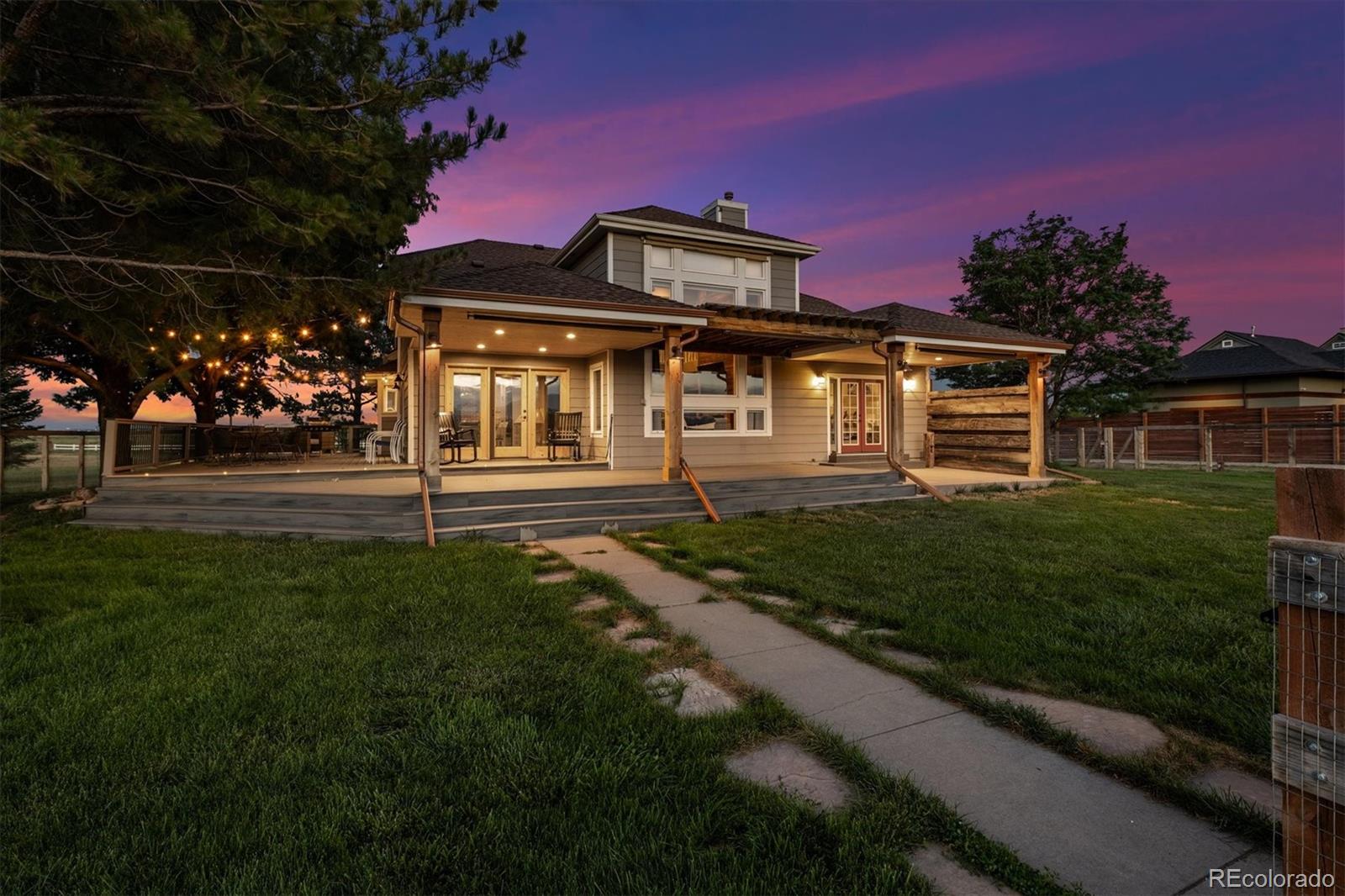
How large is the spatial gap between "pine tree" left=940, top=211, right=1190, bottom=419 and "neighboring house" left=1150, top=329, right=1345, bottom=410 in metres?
2.27

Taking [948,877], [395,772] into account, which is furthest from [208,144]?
[948,877]

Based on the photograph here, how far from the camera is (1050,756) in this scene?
2232mm

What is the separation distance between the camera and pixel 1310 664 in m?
1.22

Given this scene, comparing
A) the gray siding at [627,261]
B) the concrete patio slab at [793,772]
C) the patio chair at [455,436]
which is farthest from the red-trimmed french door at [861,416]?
the concrete patio slab at [793,772]

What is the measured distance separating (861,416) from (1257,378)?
1986cm

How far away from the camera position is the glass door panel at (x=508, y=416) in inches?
471

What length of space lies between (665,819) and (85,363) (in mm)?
20935

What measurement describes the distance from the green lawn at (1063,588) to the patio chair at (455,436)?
5376 millimetres

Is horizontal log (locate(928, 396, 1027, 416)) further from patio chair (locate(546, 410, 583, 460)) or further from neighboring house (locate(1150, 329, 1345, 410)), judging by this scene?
neighboring house (locate(1150, 329, 1345, 410))

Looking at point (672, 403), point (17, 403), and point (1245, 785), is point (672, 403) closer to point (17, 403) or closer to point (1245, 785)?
point (1245, 785)

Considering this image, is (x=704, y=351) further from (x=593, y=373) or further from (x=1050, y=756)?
(x=1050, y=756)

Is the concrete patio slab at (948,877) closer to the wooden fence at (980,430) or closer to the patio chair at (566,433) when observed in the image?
the patio chair at (566,433)

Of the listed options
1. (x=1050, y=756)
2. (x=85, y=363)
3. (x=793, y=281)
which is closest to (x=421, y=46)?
(x=1050, y=756)

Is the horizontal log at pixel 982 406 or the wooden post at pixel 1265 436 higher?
the horizontal log at pixel 982 406
